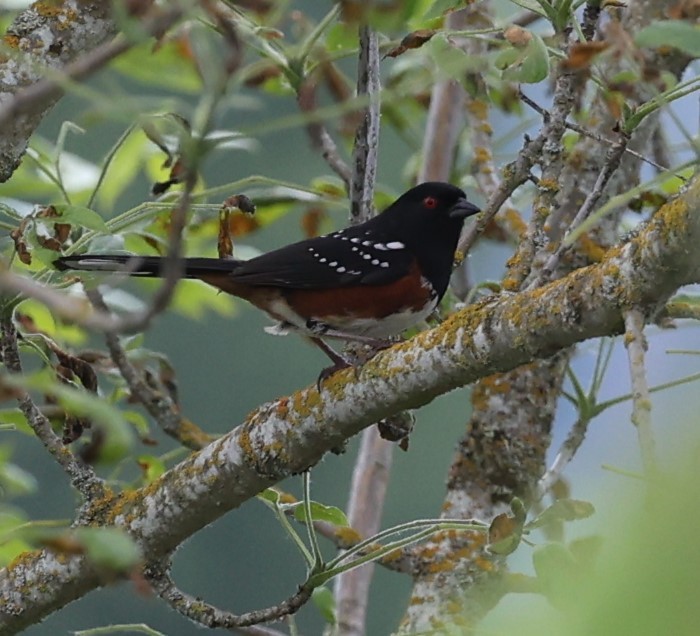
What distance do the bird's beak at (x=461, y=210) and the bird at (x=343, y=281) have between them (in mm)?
190

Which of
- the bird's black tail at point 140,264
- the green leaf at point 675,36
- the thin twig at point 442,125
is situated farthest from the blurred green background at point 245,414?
the green leaf at point 675,36

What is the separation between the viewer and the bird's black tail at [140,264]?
203 cm

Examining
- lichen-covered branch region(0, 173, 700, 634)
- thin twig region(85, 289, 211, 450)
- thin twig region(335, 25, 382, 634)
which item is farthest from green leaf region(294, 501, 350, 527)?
thin twig region(85, 289, 211, 450)

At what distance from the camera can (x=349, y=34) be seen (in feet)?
8.48

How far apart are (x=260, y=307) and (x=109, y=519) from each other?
3.83ft

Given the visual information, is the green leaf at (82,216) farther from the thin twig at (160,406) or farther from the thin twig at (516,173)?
the thin twig at (160,406)

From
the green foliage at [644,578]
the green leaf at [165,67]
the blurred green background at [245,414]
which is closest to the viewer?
the green foliage at [644,578]

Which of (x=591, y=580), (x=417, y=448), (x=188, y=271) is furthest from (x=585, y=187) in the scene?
(x=417, y=448)

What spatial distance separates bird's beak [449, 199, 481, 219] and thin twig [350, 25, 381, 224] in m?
0.74

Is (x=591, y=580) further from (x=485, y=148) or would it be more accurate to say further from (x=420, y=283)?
(x=485, y=148)

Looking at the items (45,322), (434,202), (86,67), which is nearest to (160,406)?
(45,322)

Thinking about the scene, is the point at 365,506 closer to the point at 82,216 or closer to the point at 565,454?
the point at 565,454

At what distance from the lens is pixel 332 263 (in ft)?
10.1

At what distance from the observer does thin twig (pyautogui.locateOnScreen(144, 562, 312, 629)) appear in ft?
6.45
